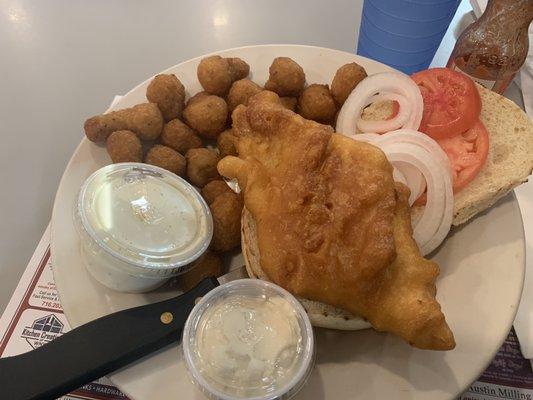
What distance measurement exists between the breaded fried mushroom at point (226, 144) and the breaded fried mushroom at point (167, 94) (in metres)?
0.20

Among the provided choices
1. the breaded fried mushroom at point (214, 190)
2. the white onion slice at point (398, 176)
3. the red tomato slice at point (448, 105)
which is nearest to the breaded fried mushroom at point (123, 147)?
the breaded fried mushroom at point (214, 190)

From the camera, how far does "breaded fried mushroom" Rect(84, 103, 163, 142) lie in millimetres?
1736

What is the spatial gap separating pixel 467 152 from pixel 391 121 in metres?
0.28

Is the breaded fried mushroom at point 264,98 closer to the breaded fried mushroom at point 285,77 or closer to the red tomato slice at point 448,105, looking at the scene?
the breaded fried mushroom at point 285,77

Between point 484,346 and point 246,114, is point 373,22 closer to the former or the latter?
point 246,114

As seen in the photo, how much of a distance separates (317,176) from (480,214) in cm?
63

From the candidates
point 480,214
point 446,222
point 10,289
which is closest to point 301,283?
point 446,222

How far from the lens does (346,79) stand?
71.9 inches

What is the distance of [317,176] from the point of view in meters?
1.37

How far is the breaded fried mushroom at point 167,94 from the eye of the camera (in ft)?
6.02

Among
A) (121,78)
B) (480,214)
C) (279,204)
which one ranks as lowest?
(121,78)

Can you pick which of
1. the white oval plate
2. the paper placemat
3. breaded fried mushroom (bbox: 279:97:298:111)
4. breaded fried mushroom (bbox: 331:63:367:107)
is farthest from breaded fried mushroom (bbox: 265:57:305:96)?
the paper placemat

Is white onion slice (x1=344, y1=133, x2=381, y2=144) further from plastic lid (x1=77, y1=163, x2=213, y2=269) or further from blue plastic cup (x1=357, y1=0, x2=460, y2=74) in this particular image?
blue plastic cup (x1=357, y1=0, x2=460, y2=74)

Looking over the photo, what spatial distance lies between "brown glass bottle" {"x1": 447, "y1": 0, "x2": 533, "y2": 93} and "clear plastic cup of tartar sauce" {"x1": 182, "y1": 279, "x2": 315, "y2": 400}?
57.3 inches
